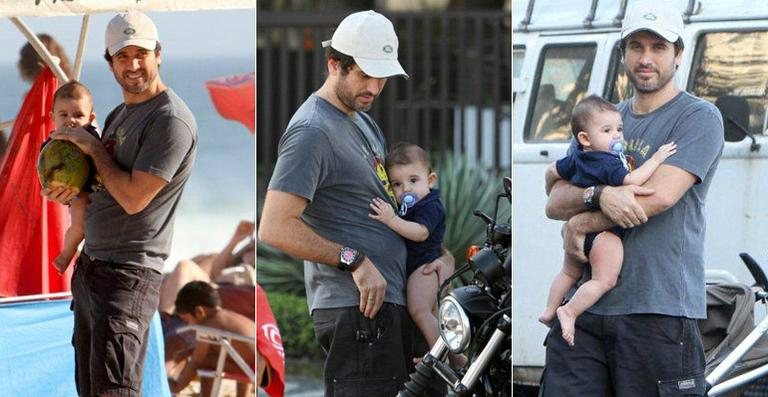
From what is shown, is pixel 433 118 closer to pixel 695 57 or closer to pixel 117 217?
pixel 117 217

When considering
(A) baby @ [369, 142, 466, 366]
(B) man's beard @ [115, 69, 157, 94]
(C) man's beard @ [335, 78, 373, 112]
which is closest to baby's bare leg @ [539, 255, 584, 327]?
(A) baby @ [369, 142, 466, 366]

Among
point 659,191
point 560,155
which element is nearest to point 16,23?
point 560,155

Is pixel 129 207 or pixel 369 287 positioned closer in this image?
pixel 369 287

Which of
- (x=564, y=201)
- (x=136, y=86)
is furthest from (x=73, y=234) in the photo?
(x=564, y=201)

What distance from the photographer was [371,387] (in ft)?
15.2

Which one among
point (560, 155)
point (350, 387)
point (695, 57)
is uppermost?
point (695, 57)

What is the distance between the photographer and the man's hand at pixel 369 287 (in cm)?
465

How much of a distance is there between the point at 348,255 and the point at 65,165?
4.54ft

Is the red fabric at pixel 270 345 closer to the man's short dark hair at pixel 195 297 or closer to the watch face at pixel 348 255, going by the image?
the man's short dark hair at pixel 195 297

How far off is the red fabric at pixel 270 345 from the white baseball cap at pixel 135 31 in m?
1.05

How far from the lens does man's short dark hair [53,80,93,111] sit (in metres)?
5.46

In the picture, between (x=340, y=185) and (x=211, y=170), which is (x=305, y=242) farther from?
(x=211, y=170)

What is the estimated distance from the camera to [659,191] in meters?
4.05

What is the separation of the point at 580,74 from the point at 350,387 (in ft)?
4.29
